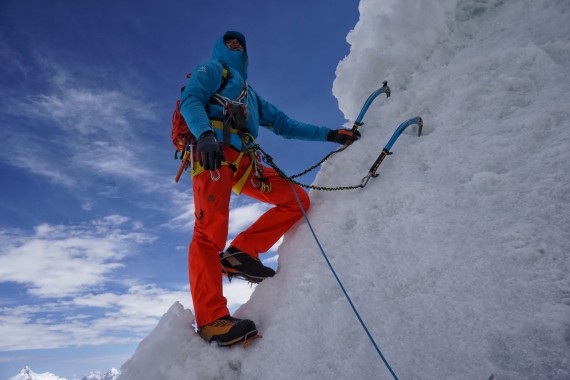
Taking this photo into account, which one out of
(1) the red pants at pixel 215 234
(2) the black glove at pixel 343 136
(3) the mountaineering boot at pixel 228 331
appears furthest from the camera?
(2) the black glove at pixel 343 136

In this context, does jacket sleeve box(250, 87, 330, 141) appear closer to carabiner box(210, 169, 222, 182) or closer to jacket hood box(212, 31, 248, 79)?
jacket hood box(212, 31, 248, 79)

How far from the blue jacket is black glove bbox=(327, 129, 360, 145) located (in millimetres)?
86

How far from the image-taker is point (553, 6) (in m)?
3.81

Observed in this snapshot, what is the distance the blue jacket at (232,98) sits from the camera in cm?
304

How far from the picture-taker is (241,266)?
11.0ft

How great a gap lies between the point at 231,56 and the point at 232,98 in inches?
33.9

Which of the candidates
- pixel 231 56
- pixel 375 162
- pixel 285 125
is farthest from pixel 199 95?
pixel 375 162

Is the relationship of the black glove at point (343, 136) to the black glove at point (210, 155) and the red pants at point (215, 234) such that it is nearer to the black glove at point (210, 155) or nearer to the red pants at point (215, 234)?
the red pants at point (215, 234)

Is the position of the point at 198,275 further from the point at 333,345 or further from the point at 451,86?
the point at 451,86

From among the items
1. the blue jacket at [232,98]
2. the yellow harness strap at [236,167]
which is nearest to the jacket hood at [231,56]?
the blue jacket at [232,98]

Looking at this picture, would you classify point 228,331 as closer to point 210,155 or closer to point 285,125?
point 210,155

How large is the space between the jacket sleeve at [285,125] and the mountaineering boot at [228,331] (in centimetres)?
267

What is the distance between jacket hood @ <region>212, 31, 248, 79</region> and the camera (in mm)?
4133

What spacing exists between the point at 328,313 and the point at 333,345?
278mm
